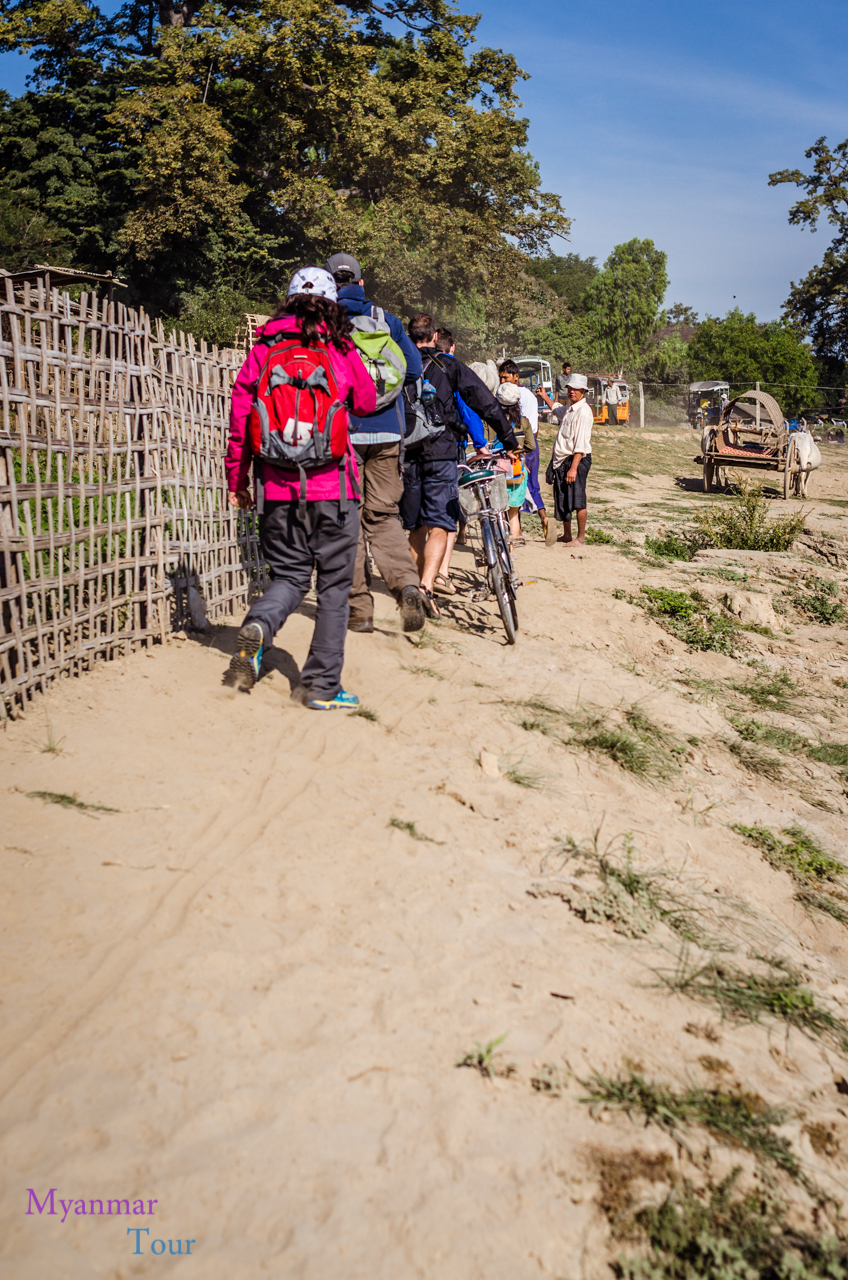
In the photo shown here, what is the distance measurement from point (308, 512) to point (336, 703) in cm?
92

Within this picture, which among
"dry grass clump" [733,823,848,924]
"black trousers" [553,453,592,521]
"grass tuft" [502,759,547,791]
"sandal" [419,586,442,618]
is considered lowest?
"dry grass clump" [733,823,848,924]

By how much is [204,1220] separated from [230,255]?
92.3ft

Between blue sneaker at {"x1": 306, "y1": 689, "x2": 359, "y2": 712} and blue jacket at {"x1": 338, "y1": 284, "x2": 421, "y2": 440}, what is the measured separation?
5.52 feet

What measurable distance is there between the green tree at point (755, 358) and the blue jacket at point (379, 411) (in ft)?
143

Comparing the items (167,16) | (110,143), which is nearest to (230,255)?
(110,143)

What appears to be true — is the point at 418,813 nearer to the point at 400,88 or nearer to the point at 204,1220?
the point at 204,1220

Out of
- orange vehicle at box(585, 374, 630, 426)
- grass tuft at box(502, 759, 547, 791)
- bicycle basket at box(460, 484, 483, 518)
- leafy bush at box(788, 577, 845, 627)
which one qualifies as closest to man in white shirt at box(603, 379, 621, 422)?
orange vehicle at box(585, 374, 630, 426)

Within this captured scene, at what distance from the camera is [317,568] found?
424 centimetres

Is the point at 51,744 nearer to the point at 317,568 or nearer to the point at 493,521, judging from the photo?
the point at 317,568

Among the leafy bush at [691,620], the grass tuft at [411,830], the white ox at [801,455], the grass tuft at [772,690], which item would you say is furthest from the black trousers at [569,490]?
the white ox at [801,455]

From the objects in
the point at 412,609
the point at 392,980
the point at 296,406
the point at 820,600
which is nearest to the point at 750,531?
the point at 820,600

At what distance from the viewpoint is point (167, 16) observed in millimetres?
28266

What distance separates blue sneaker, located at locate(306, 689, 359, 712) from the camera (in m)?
4.36

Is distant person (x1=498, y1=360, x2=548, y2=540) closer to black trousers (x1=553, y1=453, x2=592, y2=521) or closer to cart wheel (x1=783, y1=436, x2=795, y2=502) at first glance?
black trousers (x1=553, y1=453, x2=592, y2=521)
